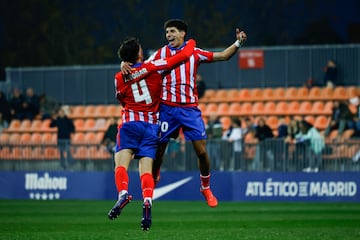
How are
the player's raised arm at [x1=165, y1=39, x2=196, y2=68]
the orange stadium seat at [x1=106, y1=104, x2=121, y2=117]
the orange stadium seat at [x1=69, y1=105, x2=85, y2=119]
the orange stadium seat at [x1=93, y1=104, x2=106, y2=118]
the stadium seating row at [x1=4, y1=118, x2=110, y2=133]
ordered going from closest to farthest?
1. the player's raised arm at [x1=165, y1=39, x2=196, y2=68]
2. the stadium seating row at [x1=4, y1=118, x2=110, y2=133]
3. the orange stadium seat at [x1=106, y1=104, x2=121, y2=117]
4. the orange stadium seat at [x1=93, y1=104, x2=106, y2=118]
5. the orange stadium seat at [x1=69, y1=105, x2=85, y2=119]

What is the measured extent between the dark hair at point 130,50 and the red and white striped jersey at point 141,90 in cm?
11

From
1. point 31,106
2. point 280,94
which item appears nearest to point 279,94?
point 280,94

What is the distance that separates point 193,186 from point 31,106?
878 cm

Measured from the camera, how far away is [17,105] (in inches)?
1379

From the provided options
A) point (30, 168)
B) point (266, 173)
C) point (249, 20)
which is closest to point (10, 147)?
point (30, 168)

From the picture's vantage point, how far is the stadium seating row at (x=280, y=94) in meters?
33.2

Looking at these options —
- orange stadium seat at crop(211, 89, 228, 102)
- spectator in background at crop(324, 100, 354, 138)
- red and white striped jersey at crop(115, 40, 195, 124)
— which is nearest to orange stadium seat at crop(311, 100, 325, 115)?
spectator in background at crop(324, 100, 354, 138)

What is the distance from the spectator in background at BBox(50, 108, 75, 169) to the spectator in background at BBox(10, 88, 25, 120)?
221 cm

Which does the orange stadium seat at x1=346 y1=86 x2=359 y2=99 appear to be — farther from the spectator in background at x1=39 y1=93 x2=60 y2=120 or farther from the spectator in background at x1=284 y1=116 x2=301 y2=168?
the spectator in background at x1=39 y1=93 x2=60 y2=120

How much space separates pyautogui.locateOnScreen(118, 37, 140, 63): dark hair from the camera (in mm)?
14727

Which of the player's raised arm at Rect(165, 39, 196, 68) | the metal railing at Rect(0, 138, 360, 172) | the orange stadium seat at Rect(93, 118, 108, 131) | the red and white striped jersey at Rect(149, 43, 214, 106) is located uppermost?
the player's raised arm at Rect(165, 39, 196, 68)

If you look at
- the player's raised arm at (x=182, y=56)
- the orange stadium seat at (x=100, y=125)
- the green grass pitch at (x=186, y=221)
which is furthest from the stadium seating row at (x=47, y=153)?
the player's raised arm at (x=182, y=56)

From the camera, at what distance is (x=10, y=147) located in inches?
1171

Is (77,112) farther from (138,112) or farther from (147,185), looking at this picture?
(147,185)
